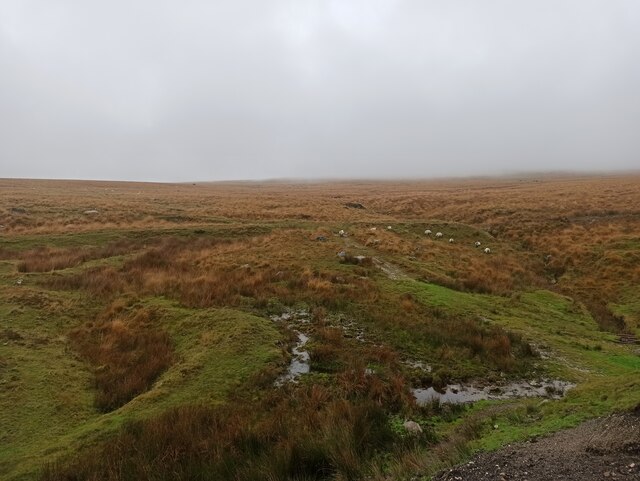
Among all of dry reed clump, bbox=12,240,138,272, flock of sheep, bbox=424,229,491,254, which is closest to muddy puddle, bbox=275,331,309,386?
dry reed clump, bbox=12,240,138,272

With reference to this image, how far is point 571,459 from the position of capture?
584 centimetres

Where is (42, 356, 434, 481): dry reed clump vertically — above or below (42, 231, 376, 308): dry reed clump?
below

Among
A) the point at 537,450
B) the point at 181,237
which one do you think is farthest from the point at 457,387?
the point at 181,237

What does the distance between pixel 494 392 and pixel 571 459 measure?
18.3 ft

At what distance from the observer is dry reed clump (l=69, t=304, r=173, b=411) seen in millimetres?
10915

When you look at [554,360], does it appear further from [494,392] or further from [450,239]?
[450,239]

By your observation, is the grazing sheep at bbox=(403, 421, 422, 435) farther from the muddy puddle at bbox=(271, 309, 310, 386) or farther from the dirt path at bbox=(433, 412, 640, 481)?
the muddy puddle at bbox=(271, 309, 310, 386)

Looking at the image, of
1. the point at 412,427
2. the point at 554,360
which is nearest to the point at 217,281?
the point at 412,427

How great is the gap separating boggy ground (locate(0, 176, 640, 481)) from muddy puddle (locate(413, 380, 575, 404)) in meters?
0.36

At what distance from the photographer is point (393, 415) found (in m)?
9.54

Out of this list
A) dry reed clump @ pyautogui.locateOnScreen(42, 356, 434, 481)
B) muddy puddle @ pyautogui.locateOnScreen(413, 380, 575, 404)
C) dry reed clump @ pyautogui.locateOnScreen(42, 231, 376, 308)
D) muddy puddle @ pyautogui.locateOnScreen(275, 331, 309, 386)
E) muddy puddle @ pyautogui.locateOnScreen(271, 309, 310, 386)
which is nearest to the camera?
dry reed clump @ pyautogui.locateOnScreen(42, 356, 434, 481)

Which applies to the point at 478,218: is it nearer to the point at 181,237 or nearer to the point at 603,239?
the point at 603,239

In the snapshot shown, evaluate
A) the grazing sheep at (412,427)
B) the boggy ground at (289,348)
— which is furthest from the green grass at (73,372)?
the grazing sheep at (412,427)

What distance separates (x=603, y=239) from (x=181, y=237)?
27.5m
